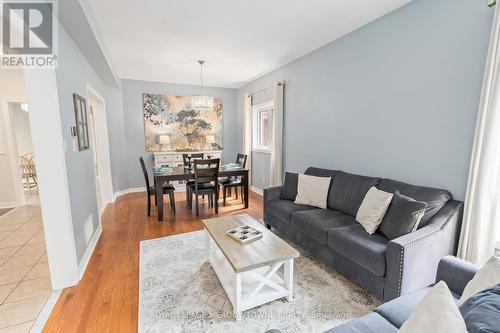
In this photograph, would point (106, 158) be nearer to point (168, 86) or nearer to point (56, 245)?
point (168, 86)

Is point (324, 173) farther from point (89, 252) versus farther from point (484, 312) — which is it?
point (89, 252)

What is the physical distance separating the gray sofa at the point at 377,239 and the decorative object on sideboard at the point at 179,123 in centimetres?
390

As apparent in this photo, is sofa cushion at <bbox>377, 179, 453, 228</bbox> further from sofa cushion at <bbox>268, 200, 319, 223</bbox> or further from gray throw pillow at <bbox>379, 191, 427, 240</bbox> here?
sofa cushion at <bbox>268, 200, 319, 223</bbox>

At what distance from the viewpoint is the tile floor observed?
1.81 meters

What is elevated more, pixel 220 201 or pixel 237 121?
pixel 237 121

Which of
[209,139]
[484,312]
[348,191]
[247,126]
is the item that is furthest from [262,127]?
[484,312]

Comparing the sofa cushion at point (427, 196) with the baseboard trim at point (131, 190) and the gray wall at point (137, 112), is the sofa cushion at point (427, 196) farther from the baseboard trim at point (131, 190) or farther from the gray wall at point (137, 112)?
the gray wall at point (137, 112)

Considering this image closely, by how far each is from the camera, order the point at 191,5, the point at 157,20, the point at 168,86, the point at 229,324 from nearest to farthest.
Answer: the point at 229,324 → the point at 191,5 → the point at 157,20 → the point at 168,86

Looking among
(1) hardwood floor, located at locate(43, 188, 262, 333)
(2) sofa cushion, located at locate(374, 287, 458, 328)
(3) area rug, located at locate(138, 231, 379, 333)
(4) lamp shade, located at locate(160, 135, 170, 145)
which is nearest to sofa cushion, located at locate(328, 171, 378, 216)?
(3) area rug, located at locate(138, 231, 379, 333)

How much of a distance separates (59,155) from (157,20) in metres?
1.77

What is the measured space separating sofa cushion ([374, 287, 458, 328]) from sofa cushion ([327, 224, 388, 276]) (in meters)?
0.46

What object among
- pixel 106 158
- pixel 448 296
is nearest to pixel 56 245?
pixel 448 296

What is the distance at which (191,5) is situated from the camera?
234cm

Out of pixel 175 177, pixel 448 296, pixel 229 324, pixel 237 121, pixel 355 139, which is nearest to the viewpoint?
pixel 448 296
